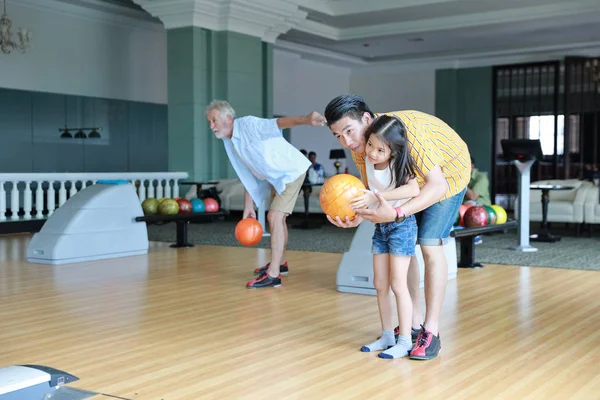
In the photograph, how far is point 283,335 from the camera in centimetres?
→ 385

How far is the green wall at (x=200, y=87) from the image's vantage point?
1215cm

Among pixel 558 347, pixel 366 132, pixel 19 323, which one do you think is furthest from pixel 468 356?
pixel 19 323

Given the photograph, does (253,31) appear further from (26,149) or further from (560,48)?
(560,48)

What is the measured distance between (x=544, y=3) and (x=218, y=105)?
911cm

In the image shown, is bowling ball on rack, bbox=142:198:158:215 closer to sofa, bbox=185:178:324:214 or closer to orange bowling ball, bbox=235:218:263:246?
orange bowling ball, bbox=235:218:263:246

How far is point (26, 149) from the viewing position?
39.7 feet

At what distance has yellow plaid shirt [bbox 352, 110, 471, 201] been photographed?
309cm

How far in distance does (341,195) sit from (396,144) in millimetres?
300

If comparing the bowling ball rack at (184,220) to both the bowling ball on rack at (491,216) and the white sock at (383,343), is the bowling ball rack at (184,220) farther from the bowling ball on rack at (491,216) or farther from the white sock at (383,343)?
the white sock at (383,343)

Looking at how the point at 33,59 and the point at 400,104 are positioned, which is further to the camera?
the point at 400,104

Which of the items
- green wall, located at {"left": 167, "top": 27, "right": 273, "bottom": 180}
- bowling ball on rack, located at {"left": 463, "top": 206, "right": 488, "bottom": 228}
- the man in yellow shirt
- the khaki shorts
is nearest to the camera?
the man in yellow shirt

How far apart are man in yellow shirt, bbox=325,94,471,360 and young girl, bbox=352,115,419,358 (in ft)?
0.16

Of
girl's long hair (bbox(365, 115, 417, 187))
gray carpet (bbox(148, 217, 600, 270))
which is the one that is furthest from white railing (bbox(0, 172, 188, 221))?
girl's long hair (bbox(365, 115, 417, 187))

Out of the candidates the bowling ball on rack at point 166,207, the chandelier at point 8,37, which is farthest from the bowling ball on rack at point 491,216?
the chandelier at point 8,37
